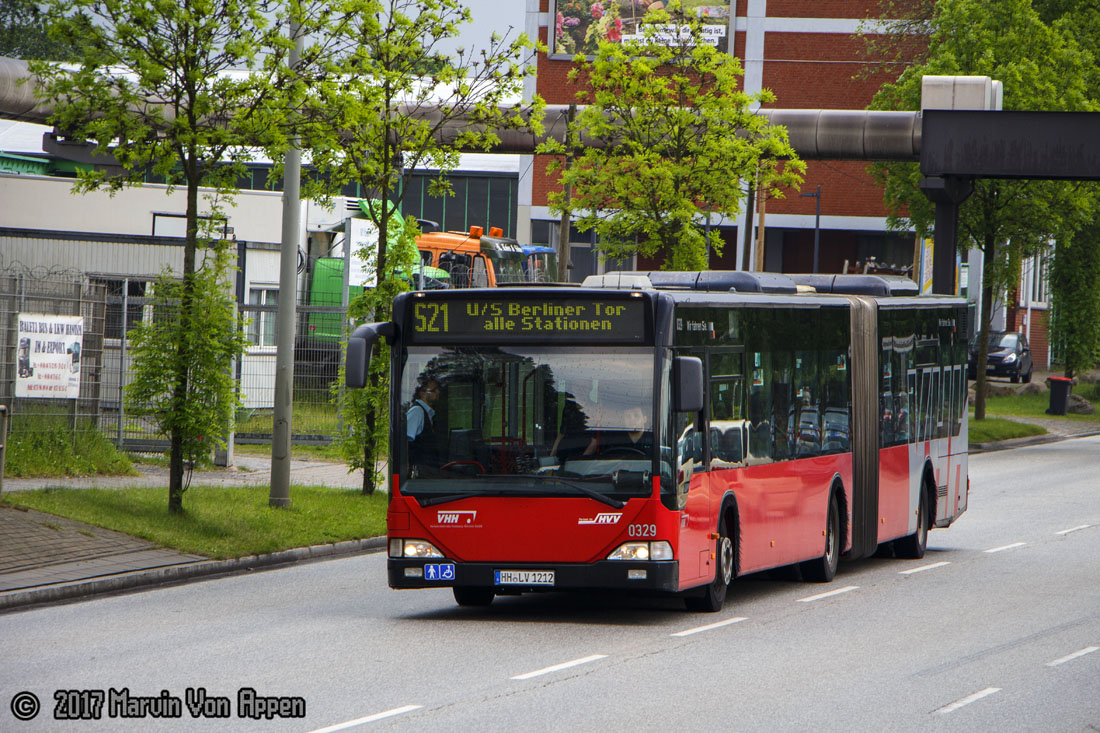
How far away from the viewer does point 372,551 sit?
58.6ft

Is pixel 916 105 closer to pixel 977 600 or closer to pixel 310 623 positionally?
pixel 977 600

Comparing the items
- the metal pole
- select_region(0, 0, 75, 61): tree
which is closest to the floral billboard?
select_region(0, 0, 75, 61): tree

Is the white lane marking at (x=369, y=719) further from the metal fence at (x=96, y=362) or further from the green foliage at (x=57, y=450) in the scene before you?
the green foliage at (x=57, y=450)

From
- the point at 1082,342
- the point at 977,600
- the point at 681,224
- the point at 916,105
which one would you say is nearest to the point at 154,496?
the point at 977,600

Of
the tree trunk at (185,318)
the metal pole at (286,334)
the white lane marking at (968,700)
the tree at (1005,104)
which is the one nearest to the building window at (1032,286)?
the tree at (1005,104)

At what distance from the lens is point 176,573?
14820 mm

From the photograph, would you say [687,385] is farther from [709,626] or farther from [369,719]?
[369,719]

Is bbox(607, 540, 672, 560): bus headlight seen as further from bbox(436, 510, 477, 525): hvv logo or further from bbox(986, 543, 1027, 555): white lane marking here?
bbox(986, 543, 1027, 555): white lane marking

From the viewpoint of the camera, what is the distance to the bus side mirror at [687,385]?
461 inches

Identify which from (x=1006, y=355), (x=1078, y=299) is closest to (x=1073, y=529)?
(x=1078, y=299)

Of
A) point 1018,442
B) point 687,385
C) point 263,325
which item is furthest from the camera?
point 1018,442

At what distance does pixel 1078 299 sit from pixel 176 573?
36.8 metres

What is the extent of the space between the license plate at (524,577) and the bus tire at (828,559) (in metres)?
4.18

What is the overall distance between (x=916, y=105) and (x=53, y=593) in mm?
30990
